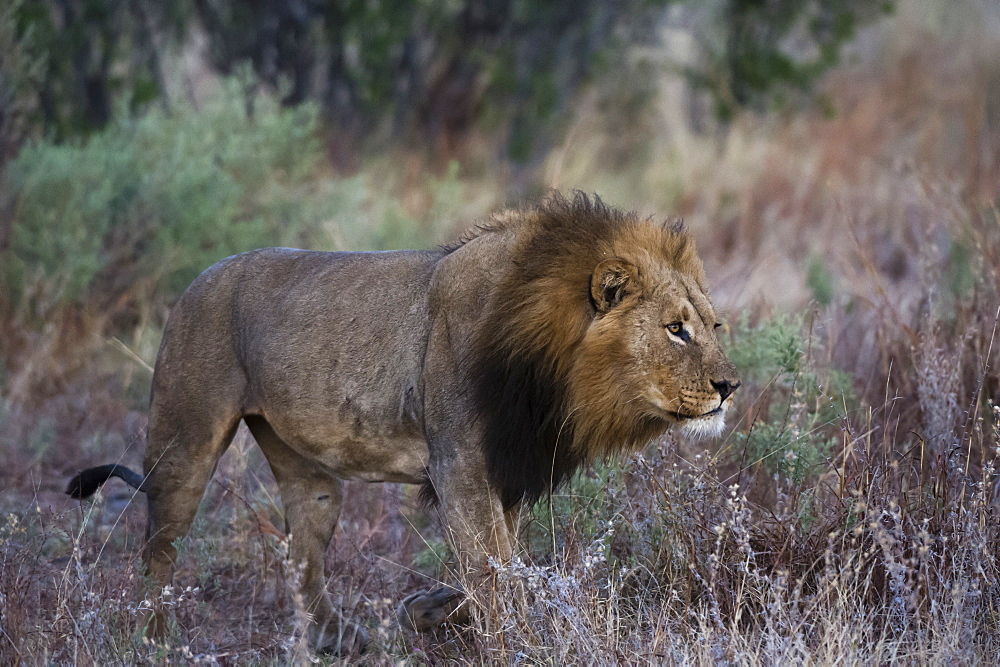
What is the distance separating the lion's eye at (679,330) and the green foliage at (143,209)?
15.8ft

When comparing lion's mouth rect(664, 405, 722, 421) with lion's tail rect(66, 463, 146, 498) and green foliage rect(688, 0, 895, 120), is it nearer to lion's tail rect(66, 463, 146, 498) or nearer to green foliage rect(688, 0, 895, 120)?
lion's tail rect(66, 463, 146, 498)

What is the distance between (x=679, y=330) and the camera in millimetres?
3621

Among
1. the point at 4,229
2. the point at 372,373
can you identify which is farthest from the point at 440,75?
the point at 372,373

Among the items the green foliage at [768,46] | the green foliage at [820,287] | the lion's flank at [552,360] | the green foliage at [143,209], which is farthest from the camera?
the green foliage at [768,46]

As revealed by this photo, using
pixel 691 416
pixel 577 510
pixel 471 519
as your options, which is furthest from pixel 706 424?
pixel 577 510

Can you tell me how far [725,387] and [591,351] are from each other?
0.41m

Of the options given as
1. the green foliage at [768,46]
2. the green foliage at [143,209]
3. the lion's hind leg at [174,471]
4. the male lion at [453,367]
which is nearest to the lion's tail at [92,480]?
the male lion at [453,367]

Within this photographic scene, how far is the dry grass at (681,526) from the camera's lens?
3.42 meters

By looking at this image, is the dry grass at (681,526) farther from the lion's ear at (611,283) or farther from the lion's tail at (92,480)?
the lion's ear at (611,283)

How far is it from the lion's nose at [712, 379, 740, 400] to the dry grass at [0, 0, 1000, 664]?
Result: 0.99ft

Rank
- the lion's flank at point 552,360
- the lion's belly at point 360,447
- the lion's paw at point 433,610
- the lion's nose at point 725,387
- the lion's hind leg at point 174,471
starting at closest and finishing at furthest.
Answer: the lion's nose at point 725,387, the lion's flank at point 552,360, the lion's paw at point 433,610, the lion's belly at point 360,447, the lion's hind leg at point 174,471

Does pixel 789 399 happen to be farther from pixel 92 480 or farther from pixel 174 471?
pixel 92 480

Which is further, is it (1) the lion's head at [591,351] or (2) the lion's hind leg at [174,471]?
(2) the lion's hind leg at [174,471]

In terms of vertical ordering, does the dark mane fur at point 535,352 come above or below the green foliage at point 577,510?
above
